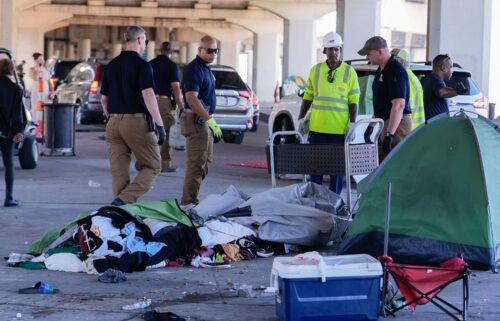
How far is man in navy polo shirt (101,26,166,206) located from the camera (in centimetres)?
1100

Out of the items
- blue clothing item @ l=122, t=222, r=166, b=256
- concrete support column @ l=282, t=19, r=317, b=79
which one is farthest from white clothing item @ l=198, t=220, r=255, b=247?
concrete support column @ l=282, t=19, r=317, b=79

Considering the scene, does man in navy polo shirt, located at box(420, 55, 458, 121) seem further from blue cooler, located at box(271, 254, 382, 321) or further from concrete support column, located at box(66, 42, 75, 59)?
concrete support column, located at box(66, 42, 75, 59)

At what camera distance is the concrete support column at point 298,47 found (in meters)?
48.8

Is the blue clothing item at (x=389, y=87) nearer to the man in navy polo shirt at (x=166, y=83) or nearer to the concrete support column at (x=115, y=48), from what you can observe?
the man in navy polo shirt at (x=166, y=83)

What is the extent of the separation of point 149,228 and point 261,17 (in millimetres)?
49892

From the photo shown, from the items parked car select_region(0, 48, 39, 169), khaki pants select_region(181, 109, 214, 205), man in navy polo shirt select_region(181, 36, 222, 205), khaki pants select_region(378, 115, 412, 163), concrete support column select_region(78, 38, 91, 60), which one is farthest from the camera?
concrete support column select_region(78, 38, 91, 60)

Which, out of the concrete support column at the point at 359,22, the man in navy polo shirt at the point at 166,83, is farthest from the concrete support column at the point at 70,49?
the man in navy polo shirt at the point at 166,83

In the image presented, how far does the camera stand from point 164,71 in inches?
638

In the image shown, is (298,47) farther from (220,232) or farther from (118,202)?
(220,232)

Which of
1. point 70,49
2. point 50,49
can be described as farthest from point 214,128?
point 70,49

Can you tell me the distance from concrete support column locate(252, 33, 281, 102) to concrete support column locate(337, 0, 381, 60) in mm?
29586

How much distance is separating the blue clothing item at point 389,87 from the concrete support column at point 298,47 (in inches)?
1465

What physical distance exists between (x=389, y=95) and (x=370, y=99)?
13.1ft

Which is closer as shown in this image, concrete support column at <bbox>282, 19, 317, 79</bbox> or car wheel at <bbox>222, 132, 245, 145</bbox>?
car wheel at <bbox>222, 132, 245, 145</bbox>
